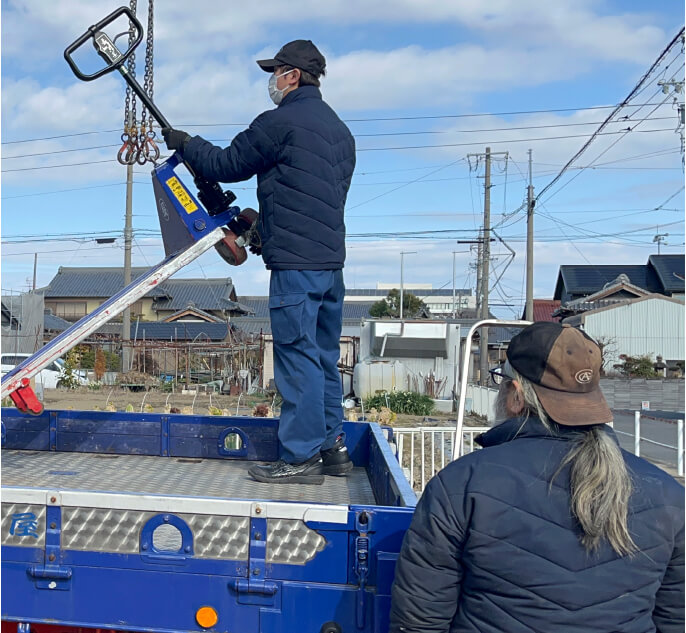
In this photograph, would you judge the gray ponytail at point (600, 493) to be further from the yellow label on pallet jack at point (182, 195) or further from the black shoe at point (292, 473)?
the yellow label on pallet jack at point (182, 195)

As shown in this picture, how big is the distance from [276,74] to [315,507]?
79.6 inches

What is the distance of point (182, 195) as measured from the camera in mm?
3457

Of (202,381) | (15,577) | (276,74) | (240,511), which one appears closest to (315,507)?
(240,511)

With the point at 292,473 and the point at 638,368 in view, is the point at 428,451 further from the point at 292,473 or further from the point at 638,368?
the point at 638,368

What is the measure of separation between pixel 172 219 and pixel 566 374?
6.85 feet

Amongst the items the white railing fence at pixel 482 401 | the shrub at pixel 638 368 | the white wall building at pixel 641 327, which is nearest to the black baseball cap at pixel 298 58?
the white railing fence at pixel 482 401

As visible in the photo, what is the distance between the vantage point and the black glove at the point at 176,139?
11.1ft

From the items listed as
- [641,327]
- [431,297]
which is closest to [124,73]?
[641,327]

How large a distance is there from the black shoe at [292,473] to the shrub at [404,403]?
729 inches

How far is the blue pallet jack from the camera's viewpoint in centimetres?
331

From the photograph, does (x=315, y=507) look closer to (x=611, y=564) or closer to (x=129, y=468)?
(x=611, y=564)

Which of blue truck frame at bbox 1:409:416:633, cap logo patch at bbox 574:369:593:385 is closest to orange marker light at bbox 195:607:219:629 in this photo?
blue truck frame at bbox 1:409:416:633

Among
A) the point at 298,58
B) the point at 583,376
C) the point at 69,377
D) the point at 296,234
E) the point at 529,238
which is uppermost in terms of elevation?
the point at 529,238

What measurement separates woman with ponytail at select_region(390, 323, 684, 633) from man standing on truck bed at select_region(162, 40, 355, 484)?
1.23 meters
